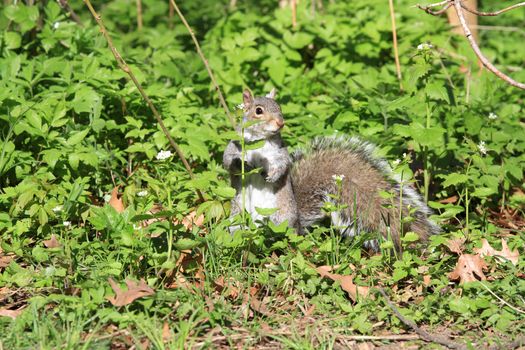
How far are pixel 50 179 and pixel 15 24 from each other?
1655 mm

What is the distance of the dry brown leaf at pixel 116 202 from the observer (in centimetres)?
377

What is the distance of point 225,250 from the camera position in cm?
329

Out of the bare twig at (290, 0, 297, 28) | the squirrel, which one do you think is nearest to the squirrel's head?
the squirrel

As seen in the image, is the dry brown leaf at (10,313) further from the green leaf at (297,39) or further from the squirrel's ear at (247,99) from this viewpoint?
the green leaf at (297,39)

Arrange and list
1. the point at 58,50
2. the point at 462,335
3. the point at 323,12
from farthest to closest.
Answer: the point at 323,12 < the point at 58,50 < the point at 462,335

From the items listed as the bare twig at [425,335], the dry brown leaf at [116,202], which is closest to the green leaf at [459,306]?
the bare twig at [425,335]

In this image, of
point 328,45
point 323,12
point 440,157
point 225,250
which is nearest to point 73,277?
point 225,250

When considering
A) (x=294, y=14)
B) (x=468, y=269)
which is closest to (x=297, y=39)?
(x=294, y=14)

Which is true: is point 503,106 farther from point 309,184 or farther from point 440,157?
point 309,184

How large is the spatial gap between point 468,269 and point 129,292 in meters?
1.42

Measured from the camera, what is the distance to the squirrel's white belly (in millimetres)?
3574

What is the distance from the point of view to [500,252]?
3.47 m

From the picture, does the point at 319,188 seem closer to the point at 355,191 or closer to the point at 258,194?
the point at 355,191

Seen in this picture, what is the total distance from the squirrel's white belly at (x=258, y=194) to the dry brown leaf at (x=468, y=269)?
2.81 ft
